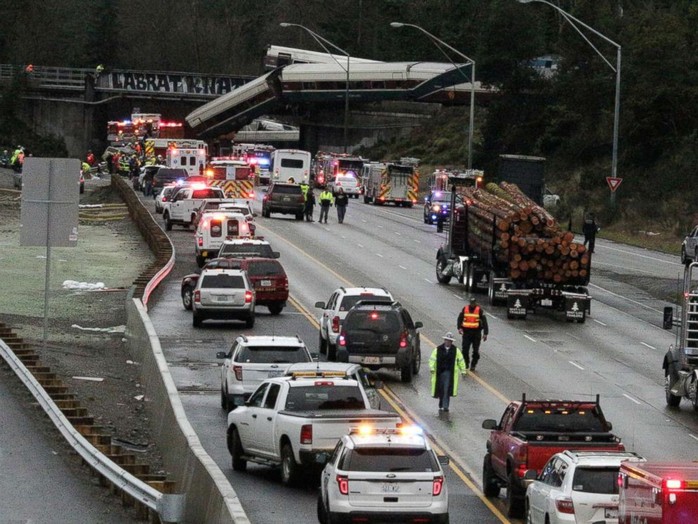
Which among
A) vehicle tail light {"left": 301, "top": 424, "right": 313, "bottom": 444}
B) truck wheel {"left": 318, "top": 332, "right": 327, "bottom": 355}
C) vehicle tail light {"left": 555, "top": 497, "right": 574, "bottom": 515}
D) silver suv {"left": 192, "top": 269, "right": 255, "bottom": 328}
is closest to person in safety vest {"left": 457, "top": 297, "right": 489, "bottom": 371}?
truck wheel {"left": 318, "top": 332, "right": 327, "bottom": 355}

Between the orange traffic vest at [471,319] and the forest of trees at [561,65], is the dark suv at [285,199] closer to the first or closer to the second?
the forest of trees at [561,65]

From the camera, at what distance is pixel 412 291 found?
49.2 meters

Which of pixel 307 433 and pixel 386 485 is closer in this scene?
pixel 386 485

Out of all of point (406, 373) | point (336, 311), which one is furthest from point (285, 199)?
point (406, 373)

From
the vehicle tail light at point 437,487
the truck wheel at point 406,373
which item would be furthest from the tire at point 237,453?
the truck wheel at point 406,373

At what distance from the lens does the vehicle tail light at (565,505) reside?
1703cm

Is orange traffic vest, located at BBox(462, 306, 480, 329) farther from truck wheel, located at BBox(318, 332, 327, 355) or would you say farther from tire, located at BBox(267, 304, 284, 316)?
tire, located at BBox(267, 304, 284, 316)

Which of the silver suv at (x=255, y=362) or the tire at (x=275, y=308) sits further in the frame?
the tire at (x=275, y=308)

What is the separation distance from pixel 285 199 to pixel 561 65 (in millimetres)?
28458

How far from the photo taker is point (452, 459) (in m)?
24.9

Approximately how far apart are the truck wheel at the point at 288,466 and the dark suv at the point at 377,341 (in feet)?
35.5

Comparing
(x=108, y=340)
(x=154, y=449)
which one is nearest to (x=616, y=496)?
(x=154, y=449)

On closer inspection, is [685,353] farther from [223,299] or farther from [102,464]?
[102,464]

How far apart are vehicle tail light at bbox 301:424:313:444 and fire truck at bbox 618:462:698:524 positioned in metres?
6.53
